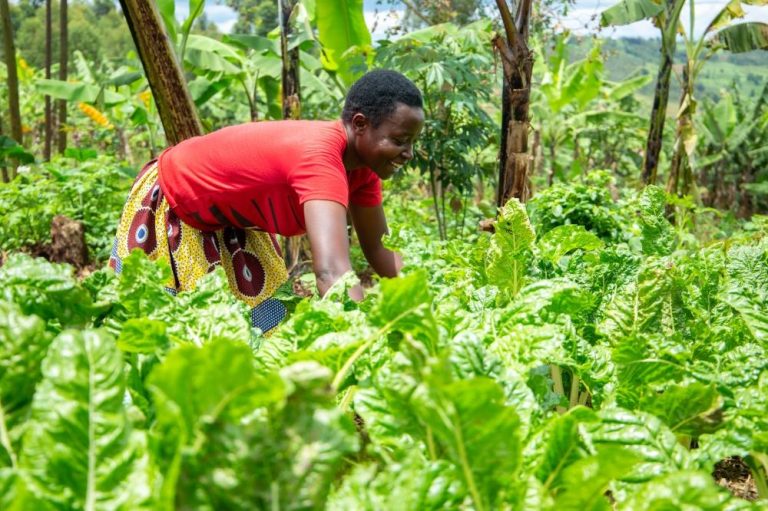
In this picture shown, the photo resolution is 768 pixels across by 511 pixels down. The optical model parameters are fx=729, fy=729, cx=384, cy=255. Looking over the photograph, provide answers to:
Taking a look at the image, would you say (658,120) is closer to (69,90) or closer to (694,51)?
(694,51)

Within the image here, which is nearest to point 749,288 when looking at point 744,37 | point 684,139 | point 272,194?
point 272,194

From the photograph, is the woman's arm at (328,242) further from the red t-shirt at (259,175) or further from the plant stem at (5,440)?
the plant stem at (5,440)

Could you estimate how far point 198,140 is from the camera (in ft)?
8.27

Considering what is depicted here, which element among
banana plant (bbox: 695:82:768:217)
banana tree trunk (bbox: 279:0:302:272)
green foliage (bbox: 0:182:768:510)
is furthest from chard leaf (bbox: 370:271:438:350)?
banana plant (bbox: 695:82:768:217)

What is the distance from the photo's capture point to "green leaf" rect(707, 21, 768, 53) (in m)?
7.37

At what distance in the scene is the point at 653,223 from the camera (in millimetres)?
1905

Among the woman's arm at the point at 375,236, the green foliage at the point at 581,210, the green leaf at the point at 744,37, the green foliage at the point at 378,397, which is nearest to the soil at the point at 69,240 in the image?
the woman's arm at the point at 375,236

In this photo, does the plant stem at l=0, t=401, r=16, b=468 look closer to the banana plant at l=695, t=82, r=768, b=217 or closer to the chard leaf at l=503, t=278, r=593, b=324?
the chard leaf at l=503, t=278, r=593, b=324

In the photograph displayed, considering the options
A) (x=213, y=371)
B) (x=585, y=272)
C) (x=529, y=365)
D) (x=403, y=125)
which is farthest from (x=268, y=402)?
(x=403, y=125)

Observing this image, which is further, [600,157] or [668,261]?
[600,157]

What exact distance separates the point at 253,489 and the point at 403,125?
170cm

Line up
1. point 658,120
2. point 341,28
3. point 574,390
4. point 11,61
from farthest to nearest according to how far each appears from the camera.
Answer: point 658,120 < point 11,61 < point 341,28 < point 574,390

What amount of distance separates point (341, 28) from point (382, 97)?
13.3ft

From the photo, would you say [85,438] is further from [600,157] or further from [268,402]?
[600,157]
